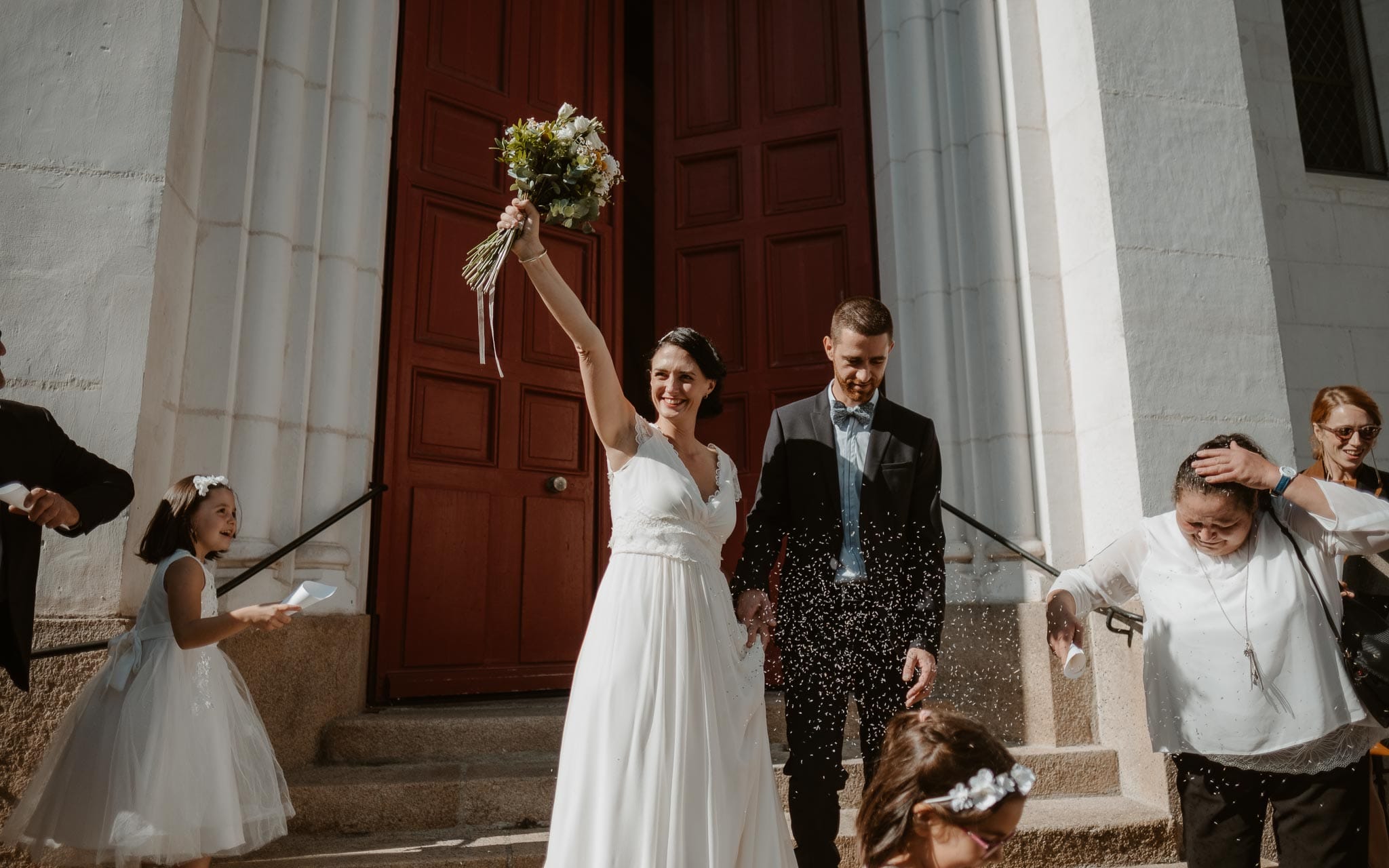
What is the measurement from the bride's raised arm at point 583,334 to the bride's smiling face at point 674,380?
0.18 meters

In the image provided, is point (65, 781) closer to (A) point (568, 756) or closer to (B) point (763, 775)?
(A) point (568, 756)

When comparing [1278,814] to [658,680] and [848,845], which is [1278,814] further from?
[658,680]

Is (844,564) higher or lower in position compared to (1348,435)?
lower

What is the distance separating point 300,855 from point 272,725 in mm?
731

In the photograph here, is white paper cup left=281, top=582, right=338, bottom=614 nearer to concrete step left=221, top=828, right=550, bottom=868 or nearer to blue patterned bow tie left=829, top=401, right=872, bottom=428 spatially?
concrete step left=221, top=828, right=550, bottom=868

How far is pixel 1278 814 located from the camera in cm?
273

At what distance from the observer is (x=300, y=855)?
345 centimetres

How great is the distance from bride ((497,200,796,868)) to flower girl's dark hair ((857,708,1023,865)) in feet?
2.51

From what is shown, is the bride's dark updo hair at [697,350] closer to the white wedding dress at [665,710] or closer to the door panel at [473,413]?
the white wedding dress at [665,710]

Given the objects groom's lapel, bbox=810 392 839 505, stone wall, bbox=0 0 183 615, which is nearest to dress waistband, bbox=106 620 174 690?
stone wall, bbox=0 0 183 615

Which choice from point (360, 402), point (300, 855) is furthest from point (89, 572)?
point (360, 402)

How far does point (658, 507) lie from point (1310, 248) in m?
5.69

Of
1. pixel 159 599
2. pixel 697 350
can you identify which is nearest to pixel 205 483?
pixel 159 599

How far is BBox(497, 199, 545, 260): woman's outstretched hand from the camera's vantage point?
8.51 feet
